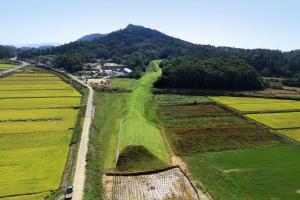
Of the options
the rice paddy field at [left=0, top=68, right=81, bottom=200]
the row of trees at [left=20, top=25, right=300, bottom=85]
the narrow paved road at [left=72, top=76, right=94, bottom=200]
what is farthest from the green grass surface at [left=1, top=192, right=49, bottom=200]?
the row of trees at [left=20, top=25, right=300, bottom=85]

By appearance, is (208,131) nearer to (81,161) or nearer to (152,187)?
(152,187)

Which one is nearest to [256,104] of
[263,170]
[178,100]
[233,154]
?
[178,100]

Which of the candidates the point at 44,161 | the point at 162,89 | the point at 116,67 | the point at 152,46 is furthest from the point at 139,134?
the point at 152,46

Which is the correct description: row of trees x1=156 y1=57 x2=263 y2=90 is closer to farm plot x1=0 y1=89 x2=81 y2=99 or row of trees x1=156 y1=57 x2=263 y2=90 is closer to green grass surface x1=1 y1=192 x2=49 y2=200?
farm plot x1=0 y1=89 x2=81 y2=99

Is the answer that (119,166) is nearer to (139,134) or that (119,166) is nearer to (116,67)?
(139,134)

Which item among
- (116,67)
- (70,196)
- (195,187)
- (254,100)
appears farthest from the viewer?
(116,67)
